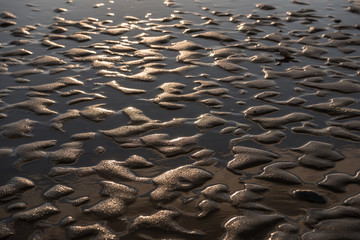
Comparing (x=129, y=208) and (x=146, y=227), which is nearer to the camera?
(x=146, y=227)

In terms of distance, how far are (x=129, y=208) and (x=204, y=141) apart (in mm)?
927

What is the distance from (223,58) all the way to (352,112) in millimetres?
1765

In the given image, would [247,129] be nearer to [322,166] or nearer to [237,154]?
[237,154]

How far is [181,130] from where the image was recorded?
3193 mm

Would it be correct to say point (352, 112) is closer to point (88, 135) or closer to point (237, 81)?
point (237, 81)

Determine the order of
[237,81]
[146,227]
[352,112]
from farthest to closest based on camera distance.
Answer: [237,81]
[352,112]
[146,227]

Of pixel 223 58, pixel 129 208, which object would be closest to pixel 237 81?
pixel 223 58

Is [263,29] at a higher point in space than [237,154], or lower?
higher

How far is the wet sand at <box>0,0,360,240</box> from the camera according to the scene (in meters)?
2.25

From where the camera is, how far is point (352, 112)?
342 cm

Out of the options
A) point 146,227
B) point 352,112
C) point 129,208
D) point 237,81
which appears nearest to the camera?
point 146,227

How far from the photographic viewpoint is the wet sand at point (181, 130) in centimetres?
225

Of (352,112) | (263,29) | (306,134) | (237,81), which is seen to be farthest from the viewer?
(263,29)

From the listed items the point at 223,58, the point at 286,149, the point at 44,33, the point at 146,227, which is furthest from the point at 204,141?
the point at 44,33
